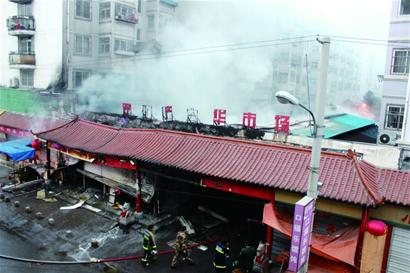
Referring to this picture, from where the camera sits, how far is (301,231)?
25.6 ft

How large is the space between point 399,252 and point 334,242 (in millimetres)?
2009

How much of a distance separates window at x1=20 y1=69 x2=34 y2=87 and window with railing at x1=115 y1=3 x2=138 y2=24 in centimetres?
1058

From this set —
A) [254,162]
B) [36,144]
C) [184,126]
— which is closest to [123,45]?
[36,144]

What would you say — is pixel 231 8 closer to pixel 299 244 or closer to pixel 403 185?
pixel 403 185

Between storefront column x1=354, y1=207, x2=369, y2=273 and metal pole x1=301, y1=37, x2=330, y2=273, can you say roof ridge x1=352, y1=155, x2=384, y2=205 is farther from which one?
metal pole x1=301, y1=37, x2=330, y2=273

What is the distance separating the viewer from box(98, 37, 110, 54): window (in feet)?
117

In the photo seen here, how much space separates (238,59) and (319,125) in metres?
40.1

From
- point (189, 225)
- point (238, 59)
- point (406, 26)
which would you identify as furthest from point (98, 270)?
point (238, 59)

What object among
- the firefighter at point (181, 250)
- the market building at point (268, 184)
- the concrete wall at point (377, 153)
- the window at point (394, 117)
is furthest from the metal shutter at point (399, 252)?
the window at point (394, 117)

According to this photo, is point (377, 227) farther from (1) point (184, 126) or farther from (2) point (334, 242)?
(1) point (184, 126)

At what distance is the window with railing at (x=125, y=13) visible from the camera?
35250mm

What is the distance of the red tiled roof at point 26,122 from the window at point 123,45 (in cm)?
1137

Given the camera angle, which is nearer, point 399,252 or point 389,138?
point 399,252

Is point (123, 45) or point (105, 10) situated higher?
point (105, 10)
